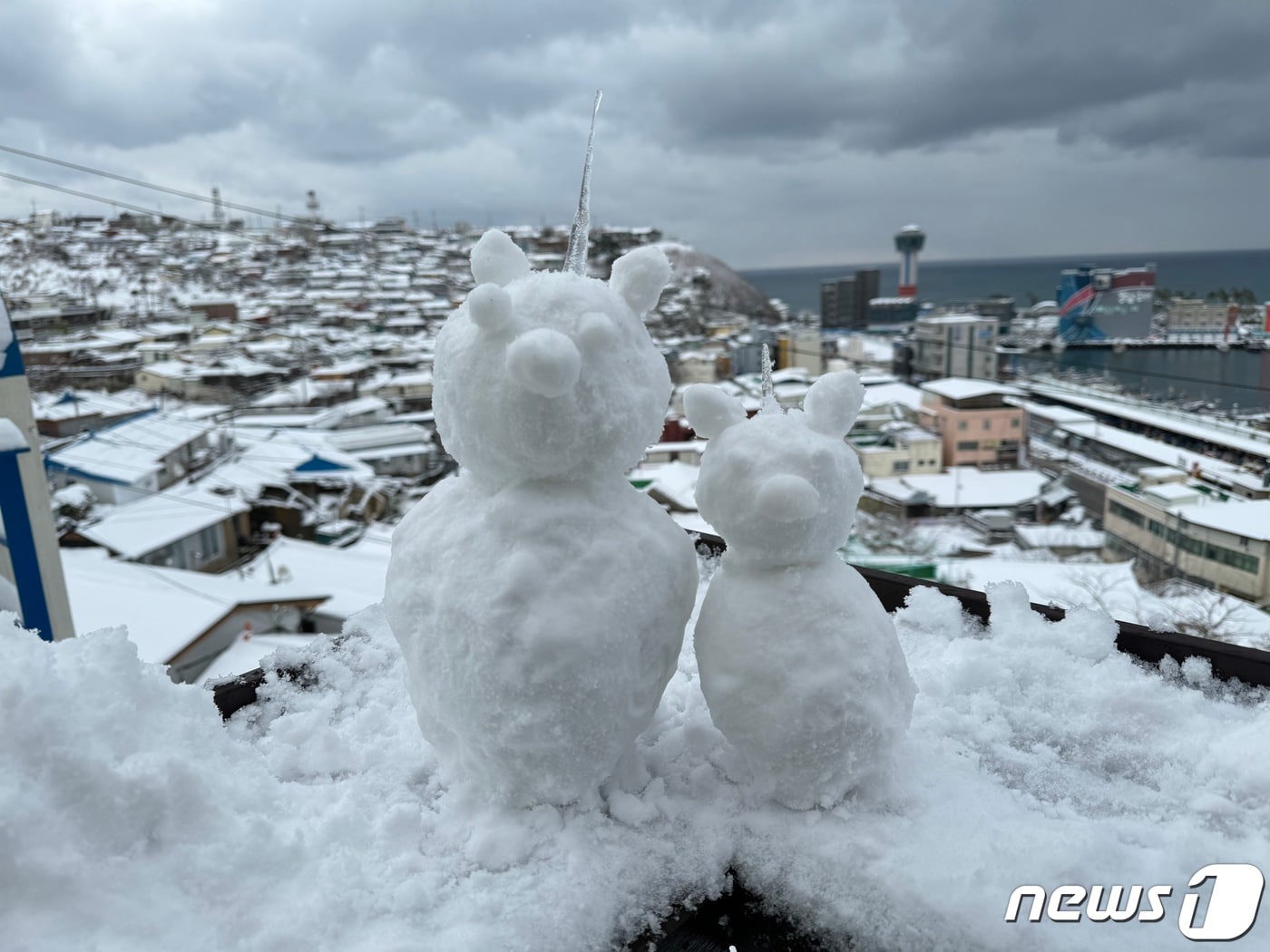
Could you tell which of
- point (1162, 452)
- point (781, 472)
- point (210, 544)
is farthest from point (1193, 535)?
point (210, 544)

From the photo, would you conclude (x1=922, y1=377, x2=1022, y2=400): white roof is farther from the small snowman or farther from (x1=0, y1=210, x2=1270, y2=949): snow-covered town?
the small snowman

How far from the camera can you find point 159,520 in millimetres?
9781

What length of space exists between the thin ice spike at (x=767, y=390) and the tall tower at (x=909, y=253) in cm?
3954

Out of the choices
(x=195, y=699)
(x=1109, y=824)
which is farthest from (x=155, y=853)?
(x=1109, y=824)

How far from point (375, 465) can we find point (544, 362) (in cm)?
1243

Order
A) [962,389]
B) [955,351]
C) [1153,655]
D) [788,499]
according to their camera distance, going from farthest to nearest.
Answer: [955,351], [962,389], [1153,655], [788,499]

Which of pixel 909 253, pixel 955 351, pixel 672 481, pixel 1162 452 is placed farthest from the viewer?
pixel 909 253

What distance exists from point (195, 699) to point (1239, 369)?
17083 millimetres

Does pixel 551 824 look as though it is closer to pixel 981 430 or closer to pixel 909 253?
pixel 981 430

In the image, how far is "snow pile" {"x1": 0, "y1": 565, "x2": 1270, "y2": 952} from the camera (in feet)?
4.35

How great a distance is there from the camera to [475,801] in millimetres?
1798

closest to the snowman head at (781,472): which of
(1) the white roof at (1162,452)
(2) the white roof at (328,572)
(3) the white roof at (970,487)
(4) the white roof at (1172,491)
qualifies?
(2) the white roof at (328,572)

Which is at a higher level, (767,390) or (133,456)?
(767,390)

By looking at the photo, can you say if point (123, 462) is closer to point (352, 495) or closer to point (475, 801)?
point (352, 495)
